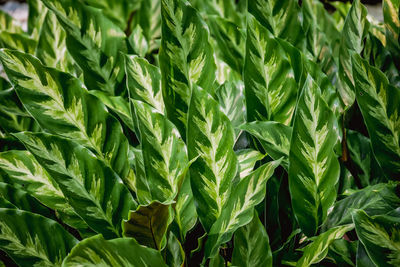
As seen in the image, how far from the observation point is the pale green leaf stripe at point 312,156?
68 centimetres

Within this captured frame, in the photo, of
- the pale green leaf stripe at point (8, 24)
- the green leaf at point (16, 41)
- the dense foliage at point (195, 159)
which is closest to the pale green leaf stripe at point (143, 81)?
the dense foliage at point (195, 159)

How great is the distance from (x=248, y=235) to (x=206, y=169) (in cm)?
13

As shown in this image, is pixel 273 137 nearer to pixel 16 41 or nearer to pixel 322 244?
pixel 322 244

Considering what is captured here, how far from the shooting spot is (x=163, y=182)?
0.69m

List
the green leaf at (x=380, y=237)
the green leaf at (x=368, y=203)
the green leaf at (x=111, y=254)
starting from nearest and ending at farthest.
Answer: the green leaf at (x=111, y=254) < the green leaf at (x=380, y=237) < the green leaf at (x=368, y=203)

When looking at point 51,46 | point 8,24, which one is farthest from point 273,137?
point 8,24

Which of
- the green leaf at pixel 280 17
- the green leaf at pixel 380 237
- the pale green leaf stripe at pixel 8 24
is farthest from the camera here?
the pale green leaf stripe at pixel 8 24

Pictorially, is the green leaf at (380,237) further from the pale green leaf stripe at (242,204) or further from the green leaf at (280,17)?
the green leaf at (280,17)

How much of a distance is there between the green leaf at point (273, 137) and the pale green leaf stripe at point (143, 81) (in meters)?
0.23

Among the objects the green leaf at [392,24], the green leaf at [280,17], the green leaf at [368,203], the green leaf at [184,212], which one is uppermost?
the green leaf at [280,17]

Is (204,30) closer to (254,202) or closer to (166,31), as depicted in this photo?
(166,31)

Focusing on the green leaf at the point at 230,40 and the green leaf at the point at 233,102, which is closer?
the green leaf at the point at 233,102

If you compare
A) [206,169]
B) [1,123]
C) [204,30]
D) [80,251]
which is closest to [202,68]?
[204,30]

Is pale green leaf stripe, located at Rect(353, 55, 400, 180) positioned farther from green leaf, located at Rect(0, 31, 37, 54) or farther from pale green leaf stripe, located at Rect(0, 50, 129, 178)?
green leaf, located at Rect(0, 31, 37, 54)
